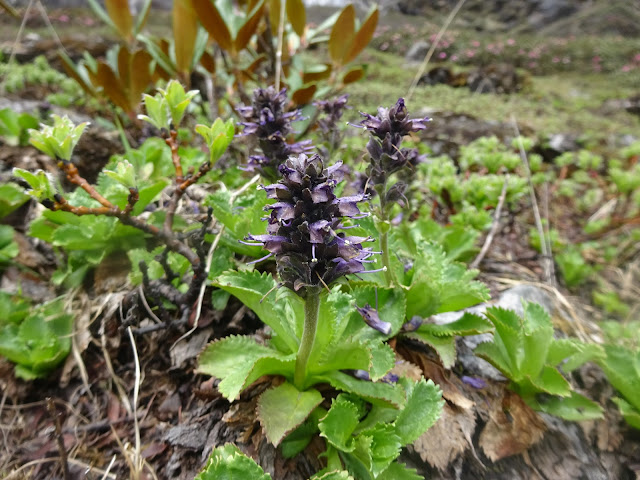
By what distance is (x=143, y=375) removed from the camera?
5.98ft

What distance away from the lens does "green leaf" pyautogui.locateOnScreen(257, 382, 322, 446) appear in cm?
129

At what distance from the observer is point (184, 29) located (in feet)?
9.11

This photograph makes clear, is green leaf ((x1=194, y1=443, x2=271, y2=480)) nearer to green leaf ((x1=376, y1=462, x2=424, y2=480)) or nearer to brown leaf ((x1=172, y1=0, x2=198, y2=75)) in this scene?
green leaf ((x1=376, y1=462, x2=424, y2=480))

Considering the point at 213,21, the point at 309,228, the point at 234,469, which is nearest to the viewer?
the point at 309,228

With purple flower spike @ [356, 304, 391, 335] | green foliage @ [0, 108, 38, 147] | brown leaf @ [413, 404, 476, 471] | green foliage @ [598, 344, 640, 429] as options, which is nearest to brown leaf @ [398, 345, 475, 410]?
brown leaf @ [413, 404, 476, 471]

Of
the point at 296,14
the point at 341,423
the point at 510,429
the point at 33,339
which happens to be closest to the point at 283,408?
the point at 341,423

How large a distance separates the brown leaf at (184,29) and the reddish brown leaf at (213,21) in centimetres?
23

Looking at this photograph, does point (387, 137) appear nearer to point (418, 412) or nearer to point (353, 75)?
point (418, 412)

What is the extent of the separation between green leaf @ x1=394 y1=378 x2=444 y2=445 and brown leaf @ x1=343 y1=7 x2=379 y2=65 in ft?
8.07

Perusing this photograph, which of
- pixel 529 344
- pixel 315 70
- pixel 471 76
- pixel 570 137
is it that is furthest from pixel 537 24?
pixel 529 344

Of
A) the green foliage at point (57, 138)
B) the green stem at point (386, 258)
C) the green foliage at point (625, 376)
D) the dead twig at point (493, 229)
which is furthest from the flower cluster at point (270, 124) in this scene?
the green foliage at point (625, 376)

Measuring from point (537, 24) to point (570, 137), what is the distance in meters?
15.5

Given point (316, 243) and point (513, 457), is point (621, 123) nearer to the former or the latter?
point (513, 457)

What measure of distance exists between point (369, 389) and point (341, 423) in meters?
0.16
